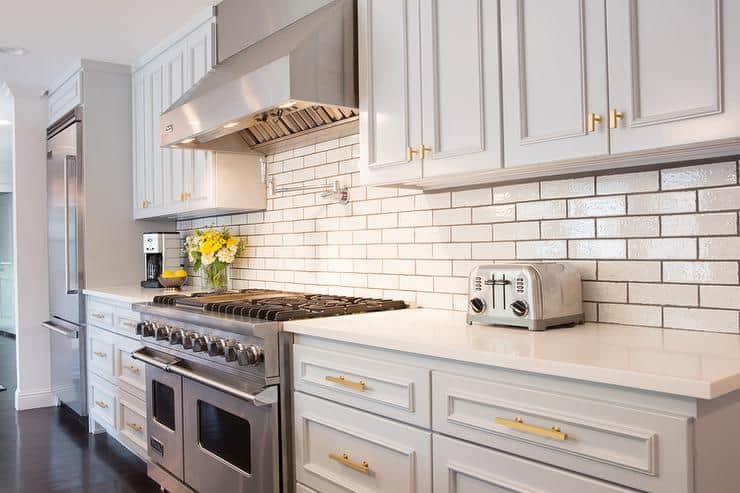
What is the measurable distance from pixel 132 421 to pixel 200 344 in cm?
132

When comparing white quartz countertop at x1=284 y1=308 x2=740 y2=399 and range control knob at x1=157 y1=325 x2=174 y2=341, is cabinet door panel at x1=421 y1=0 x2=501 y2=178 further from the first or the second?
range control knob at x1=157 y1=325 x2=174 y2=341

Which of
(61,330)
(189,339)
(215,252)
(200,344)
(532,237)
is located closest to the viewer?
(532,237)

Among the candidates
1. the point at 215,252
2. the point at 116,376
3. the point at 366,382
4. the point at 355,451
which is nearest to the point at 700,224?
the point at 366,382

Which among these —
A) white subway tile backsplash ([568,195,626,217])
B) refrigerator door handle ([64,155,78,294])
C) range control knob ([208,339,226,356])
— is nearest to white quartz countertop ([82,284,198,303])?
refrigerator door handle ([64,155,78,294])

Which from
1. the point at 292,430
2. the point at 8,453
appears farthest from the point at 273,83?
the point at 8,453

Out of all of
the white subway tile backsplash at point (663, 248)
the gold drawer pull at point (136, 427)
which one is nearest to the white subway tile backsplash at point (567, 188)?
the white subway tile backsplash at point (663, 248)

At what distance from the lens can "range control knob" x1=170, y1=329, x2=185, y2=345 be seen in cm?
288

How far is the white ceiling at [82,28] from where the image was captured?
11.5ft

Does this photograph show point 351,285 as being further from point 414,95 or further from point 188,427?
point 414,95

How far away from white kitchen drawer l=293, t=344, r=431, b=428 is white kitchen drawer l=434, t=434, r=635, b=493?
11 cm

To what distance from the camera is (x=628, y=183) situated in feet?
6.72

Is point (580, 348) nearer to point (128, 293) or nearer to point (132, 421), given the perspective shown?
point (132, 421)

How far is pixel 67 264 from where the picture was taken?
4.77 meters

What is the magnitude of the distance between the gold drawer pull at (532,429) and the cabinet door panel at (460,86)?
801 mm
